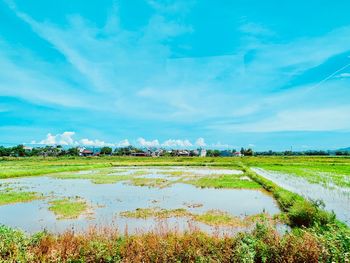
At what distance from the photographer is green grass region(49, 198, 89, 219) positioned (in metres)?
12.1

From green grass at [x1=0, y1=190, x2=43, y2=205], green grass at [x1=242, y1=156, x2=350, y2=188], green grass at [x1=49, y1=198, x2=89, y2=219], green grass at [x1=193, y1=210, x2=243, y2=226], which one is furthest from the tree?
green grass at [x1=193, y1=210, x2=243, y2=226]

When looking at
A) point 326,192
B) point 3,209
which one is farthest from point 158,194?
point 326,192

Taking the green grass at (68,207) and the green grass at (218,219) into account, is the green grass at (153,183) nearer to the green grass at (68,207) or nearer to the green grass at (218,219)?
the green grass at (68,207)

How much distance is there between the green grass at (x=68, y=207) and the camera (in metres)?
12.1

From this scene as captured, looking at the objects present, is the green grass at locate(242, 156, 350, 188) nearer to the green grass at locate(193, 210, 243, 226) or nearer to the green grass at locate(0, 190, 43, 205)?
the green grass at locate(193, 210, 243, 226)

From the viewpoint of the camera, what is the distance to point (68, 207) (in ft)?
44.8

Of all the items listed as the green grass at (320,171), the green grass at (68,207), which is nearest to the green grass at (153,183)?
the green grass at (68,207)

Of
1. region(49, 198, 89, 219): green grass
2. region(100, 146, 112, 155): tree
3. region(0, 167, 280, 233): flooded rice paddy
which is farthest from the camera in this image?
region(100, 146, 112, 155): tree

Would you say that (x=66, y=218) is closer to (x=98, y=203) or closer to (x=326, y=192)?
(x=98, y=203)

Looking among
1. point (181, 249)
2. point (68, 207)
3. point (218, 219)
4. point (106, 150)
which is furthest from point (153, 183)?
point (106, 150)

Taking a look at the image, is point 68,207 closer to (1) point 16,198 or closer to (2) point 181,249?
(1) point 16,198

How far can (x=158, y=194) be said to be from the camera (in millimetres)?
17484

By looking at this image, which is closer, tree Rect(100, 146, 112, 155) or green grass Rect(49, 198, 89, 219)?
green grass Rect(49, 198, 89, 219)

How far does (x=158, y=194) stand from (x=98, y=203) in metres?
4.00
